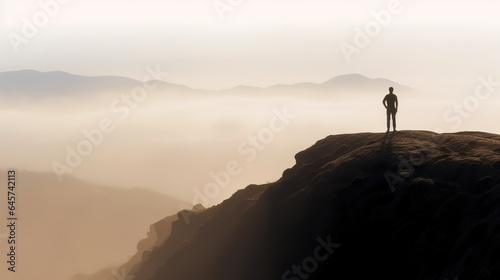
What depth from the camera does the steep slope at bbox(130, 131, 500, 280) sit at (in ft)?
174

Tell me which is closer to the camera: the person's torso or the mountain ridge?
the mountain ridge

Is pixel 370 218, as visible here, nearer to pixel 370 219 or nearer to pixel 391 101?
pixel 370 219

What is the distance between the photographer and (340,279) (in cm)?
5809

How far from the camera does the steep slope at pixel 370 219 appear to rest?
5294 cm

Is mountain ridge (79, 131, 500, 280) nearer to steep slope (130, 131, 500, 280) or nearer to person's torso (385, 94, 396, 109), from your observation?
steep slope (130, 131, 500, 280)

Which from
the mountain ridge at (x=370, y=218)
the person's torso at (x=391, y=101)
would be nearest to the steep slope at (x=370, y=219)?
the mountain ridge at (x=370, y=218)

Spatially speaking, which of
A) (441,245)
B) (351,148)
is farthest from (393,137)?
(441,245)

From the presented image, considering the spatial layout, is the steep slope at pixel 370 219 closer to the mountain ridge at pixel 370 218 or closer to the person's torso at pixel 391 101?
the mountain ridge at pixel 370 218

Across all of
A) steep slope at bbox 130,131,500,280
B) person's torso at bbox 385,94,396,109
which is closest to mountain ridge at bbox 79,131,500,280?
steep slope at bbox 130,131,500,280

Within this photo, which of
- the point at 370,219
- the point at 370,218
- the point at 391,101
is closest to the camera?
the point at 370,219

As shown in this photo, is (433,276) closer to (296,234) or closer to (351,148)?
(296,234)

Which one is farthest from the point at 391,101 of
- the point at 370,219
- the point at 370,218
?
the point at 370,219

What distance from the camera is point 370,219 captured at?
61125mm

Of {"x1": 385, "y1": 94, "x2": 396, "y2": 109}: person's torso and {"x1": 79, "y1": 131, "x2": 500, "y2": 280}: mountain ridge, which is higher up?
{"x1": 385, "y1": 94, "x2": 396, "y2": 109}: person's torso
